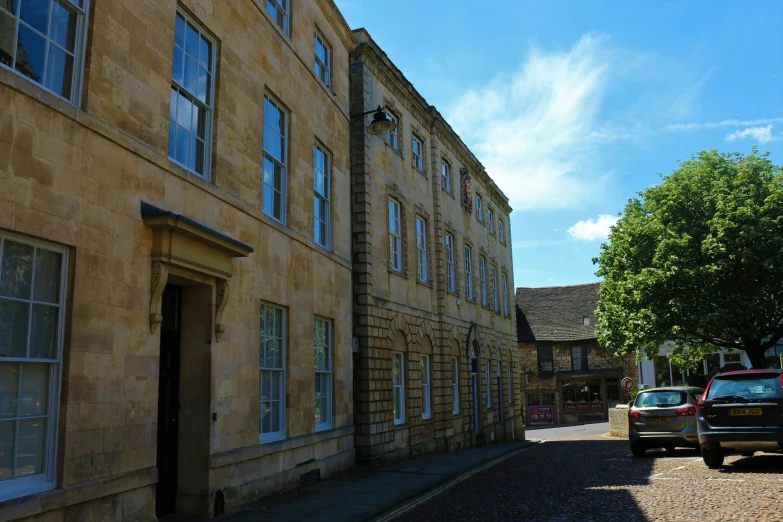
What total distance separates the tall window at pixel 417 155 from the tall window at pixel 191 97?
11.7m

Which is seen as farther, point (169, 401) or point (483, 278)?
point (483, 278)

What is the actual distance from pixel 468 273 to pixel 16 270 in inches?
817

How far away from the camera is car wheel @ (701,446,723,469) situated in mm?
12141

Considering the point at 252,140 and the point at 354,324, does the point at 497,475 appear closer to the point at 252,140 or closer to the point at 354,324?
the point at 354,324

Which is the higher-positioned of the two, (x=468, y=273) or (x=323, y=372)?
(x=468, y=273)

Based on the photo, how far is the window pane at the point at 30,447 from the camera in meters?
6.10

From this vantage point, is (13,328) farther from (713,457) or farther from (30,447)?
(713,457)

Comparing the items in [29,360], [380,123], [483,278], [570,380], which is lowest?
[570,380]

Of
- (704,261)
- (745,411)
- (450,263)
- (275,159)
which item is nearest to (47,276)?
(275,159)

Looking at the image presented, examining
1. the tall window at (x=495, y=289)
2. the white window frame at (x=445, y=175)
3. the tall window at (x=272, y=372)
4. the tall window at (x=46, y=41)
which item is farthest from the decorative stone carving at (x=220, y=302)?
the tall window at (x=495, y=289)

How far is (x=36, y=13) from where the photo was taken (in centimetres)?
670

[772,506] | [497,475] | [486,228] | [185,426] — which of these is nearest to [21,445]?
[185,426]

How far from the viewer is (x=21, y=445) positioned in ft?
20.1

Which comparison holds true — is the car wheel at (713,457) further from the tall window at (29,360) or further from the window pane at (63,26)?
the window pane at (63,26)
